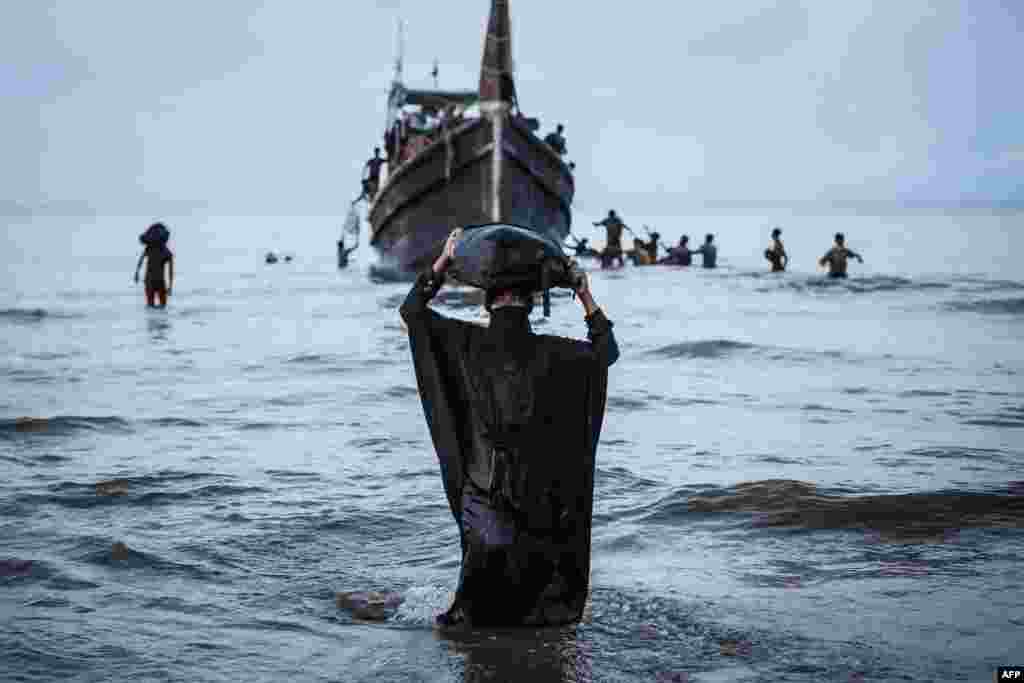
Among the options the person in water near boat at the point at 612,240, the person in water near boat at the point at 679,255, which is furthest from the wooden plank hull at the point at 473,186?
the person in water near boat at the point at 679,255

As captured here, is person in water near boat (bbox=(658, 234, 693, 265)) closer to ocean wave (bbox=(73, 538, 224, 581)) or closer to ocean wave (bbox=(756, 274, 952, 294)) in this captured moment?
ocean wave (bbox=(756, 274, 952, 294))

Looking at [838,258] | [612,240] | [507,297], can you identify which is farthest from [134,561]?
[612,240]

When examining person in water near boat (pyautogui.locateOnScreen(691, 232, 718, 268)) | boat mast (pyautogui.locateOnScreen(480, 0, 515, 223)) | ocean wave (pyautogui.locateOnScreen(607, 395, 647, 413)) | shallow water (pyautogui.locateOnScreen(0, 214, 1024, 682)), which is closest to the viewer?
shallow water (pyautogui.locateOnScreen(0, 214, 1024, 682))

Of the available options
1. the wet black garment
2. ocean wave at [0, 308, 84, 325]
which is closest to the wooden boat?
ocean wave at [0, 308, 84, 325]

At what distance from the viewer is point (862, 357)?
13.7 m

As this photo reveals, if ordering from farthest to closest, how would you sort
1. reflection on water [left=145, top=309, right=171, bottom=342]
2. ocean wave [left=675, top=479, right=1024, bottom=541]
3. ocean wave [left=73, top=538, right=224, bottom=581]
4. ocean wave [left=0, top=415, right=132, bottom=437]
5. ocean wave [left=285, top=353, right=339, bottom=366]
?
reflection on water [left=145, top=309, right=171, bottom=342] < ocean wave [left=285, top=353, right=339, bottom=366] < ocean wave [left=0, top=415, right=132, bottom=437] < ocean wave [left=675, top=479, right=1024, bottom=541] < ocean wave [left=73, top=538, right=224, bottom=581]

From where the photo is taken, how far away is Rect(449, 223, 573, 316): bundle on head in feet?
11.6

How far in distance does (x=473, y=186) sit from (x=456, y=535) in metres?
20.2

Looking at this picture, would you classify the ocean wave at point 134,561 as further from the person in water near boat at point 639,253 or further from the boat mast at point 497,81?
the person in water near boat at point 639,253

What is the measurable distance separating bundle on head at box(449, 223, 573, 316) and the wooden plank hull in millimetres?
20659

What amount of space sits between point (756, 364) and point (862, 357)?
141cm

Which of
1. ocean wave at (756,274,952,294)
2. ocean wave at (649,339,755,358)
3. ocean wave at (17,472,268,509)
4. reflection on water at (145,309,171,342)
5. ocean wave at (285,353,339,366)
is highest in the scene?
ocean wave at (756,274,952,294)

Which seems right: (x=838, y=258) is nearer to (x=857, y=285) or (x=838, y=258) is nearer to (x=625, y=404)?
(x=857, y=285)

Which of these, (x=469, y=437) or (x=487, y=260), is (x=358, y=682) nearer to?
(x=469, y=437)
